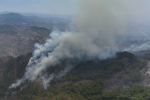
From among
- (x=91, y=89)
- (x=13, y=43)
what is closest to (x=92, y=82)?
(x=91, y=89)

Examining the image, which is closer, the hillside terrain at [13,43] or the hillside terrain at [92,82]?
the hillside terrain at [92,82]

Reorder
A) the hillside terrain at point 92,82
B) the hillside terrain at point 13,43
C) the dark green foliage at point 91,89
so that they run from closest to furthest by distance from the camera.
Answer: the hillside terrain at point 92,82 < the dark green foliage at point 91,89 < the hillside terrain at point 13,43

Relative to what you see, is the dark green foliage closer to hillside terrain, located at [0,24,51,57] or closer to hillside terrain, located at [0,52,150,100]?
hillside terrain, located at [0,52,150,100]

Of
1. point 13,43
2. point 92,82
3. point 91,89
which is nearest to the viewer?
point 91,89

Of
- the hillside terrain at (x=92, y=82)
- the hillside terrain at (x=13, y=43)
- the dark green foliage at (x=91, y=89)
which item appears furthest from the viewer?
the hillside terrain at (x=13, y=43)

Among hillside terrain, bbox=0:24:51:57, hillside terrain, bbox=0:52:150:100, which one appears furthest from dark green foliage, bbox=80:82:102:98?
hillside terrain, bbox=0:24:51:57

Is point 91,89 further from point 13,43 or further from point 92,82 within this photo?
point 13,43

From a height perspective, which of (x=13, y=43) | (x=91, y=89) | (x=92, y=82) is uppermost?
(x=13, y=43)

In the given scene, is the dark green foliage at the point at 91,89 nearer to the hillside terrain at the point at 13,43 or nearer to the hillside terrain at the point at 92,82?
the hillside terrain at the point at 92,82

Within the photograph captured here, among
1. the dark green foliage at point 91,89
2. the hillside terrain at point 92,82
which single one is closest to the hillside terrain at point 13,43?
the hillside terrain at point 92,82

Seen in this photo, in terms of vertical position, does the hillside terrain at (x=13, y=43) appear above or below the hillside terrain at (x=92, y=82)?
above
